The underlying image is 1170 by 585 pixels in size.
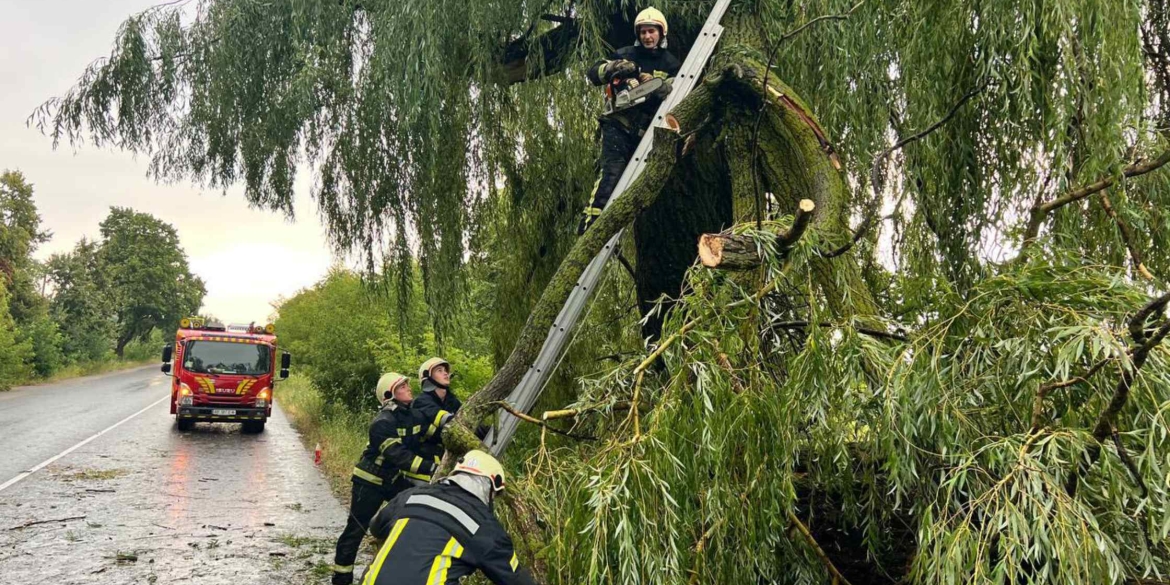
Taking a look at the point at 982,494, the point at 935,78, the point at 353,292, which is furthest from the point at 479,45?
the point at 353,292

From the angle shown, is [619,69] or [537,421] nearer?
[537,421]

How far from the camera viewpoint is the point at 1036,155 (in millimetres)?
3732

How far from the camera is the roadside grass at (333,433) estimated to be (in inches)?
444

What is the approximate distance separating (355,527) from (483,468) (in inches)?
121

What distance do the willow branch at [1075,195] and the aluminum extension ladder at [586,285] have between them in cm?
184

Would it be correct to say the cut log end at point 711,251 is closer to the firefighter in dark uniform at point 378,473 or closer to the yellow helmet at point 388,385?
the firefighter in dark uniform at point 378,473

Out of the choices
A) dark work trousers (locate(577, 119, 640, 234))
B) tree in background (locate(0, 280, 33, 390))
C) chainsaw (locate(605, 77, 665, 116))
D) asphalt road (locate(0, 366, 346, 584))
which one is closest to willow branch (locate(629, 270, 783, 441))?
dark work trousers (locate(577, 119, 640, 234))

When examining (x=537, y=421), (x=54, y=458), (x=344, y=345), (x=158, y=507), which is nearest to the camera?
(x=537, y=421)

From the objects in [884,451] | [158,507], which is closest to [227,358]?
[158,507]

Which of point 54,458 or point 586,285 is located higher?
point 586,285

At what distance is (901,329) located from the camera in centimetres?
331

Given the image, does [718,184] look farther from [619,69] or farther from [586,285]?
[586,285]

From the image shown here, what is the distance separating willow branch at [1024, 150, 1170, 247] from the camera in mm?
3156

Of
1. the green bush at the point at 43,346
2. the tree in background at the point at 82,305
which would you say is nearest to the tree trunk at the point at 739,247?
the green bush at the point at 43,346
